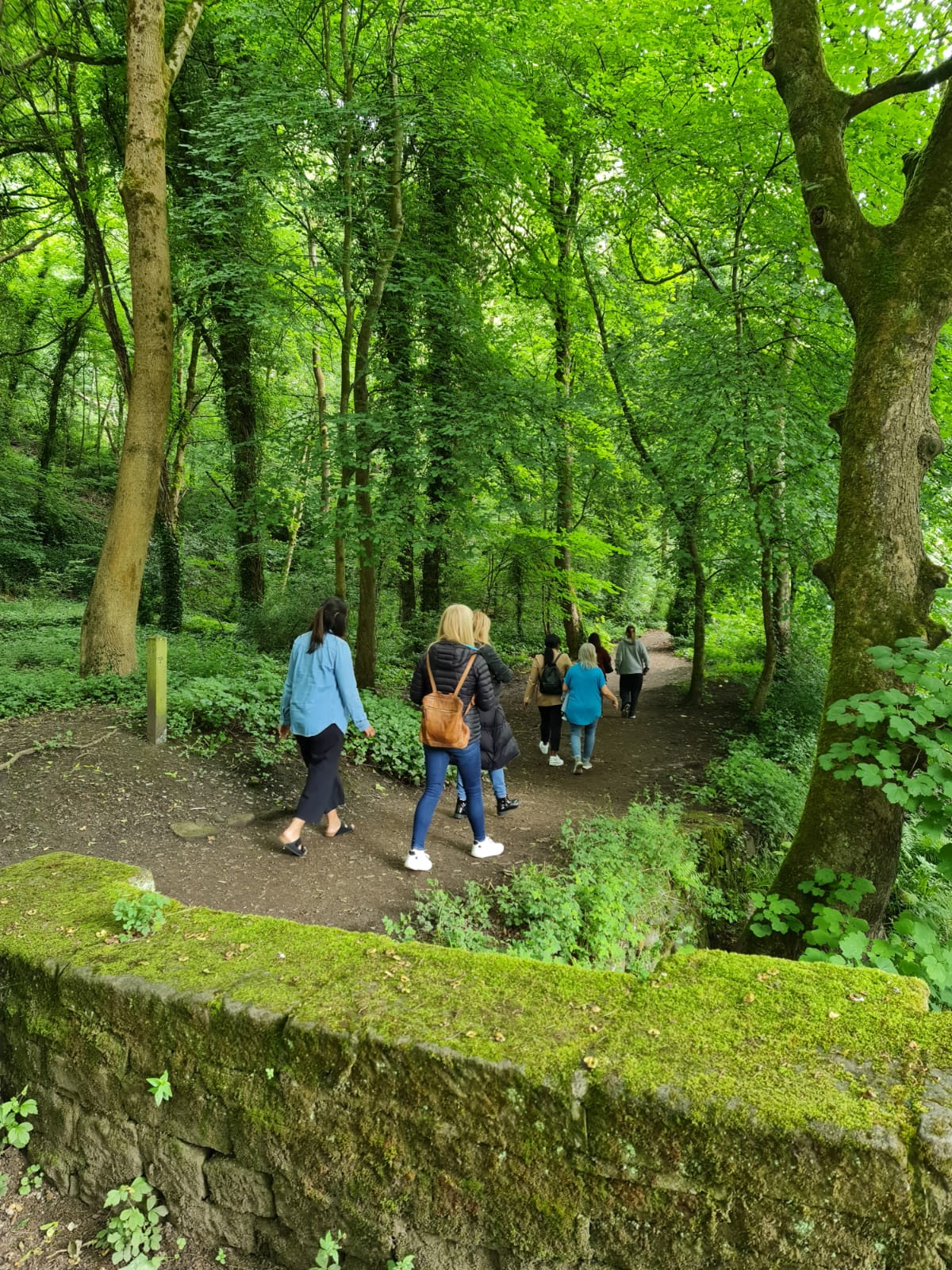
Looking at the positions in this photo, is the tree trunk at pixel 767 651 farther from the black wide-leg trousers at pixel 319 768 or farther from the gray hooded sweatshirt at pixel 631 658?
the black wide-leg trousers at pixel 319 768

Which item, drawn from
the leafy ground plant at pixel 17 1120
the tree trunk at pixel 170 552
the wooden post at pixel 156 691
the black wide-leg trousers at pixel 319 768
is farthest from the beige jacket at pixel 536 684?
the tree trunk at pixel 170 552

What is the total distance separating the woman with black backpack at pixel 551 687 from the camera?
9.60 metres

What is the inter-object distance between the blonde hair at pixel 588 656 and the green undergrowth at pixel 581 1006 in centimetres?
654

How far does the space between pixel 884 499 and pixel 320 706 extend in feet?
14.0

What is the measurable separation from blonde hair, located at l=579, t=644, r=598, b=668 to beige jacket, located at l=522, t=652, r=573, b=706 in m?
0.63

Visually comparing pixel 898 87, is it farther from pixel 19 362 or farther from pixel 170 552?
pixel 19 362

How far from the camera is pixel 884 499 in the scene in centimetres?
456

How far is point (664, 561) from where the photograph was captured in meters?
13.6

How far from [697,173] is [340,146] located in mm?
5191

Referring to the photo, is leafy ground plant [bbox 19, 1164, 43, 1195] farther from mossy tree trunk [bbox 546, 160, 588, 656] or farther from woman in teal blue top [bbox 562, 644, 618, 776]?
mossy tree trunk [bbox 546, 160, 588, 656]

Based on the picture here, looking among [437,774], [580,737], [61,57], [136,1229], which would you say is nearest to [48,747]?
[437,774]

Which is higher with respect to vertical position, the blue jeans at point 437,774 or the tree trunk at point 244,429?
the tree trunk at point 244,429

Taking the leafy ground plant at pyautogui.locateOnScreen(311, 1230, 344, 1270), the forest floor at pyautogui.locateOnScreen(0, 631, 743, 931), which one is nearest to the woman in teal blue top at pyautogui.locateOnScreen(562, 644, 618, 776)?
the forest floor at pyautogui.locateOnScreen(0, 631, 743, 931)

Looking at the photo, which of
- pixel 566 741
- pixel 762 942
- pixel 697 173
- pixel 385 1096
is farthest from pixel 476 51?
pixel 385 1096
